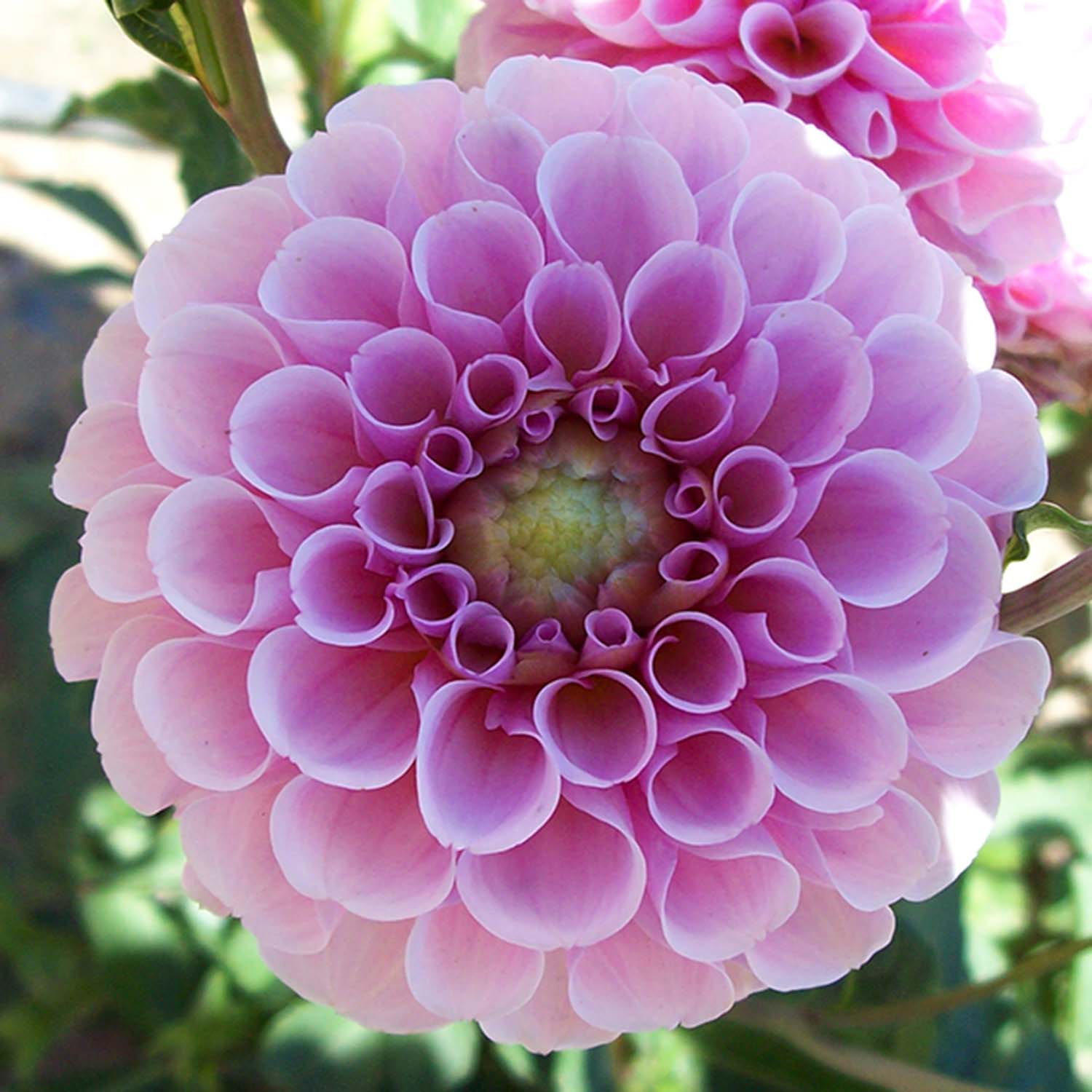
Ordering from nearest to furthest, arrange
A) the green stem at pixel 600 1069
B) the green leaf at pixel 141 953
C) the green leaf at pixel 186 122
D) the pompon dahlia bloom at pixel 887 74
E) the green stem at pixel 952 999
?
the pompon dahlia bloom at pixel 887 74 < the green stem at pixel 952 999 < the green leaf at pixel 186 122 < the green stem at pixel 600 1069 < the green leaf at pixel 141 953

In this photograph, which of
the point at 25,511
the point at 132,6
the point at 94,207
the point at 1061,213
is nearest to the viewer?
the point at 132,6

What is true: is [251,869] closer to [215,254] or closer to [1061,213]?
[215,254]

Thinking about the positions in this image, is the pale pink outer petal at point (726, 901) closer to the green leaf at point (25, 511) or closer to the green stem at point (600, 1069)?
the green stem at point (600, 1069)

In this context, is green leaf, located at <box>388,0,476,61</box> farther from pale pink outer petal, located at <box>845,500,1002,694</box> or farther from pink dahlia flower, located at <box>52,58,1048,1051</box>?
pale pink outer petal, located at <box>845,500,1002,694</box>

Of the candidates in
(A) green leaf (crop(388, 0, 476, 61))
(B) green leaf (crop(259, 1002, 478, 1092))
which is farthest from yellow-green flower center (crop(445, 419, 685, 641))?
(B) green leaf (crop(259, 1002, 478, 1092))

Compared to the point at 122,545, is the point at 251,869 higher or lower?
lower

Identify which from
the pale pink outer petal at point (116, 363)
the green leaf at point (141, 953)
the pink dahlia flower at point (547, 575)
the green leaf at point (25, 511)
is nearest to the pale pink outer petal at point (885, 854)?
the pink dahlia flower at point (547, 575)

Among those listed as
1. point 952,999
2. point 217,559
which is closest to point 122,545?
point 217,559
